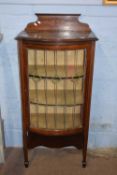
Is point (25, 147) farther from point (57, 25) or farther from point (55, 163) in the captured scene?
point (57, 25)

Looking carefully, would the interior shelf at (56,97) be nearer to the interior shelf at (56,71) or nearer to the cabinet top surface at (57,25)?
the interior shelf at (56,71)

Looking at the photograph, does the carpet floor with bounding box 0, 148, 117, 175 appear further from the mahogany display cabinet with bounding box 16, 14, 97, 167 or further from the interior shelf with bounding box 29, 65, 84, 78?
the interior shelf with bounding box 29, 65, 84, 78

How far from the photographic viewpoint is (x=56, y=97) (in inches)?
73.1

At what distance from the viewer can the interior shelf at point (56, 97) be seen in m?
1.83

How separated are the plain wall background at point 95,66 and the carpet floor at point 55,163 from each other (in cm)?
17

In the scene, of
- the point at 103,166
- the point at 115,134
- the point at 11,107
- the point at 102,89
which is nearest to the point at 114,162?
the point at 103,166

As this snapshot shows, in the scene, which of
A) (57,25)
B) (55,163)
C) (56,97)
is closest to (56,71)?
(56,97)

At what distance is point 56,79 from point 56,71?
0.06m

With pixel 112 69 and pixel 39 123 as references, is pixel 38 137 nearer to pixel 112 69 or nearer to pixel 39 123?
pixel 39 123

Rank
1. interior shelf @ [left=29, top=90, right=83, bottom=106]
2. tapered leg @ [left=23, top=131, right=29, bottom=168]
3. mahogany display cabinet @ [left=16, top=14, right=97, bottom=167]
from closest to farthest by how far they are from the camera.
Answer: mahogany display cabinet @ [left=16, top=14, right=97, bottom=167] → interior shelf @ [left=29, top=90, right=83, bottom=106] → tapered leg @ [left=23, top=131, right=29, bottom=168]

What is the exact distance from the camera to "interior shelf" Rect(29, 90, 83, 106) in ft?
5.99

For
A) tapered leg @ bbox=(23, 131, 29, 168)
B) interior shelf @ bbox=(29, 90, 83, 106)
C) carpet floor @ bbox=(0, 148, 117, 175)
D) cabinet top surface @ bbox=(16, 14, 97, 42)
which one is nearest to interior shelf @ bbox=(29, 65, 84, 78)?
interior shelf @ bbox=(29, 90, 83, 106)

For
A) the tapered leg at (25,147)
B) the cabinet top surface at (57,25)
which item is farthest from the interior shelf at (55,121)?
the cabinet top surface at (57,25)

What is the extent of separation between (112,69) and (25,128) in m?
0.92
